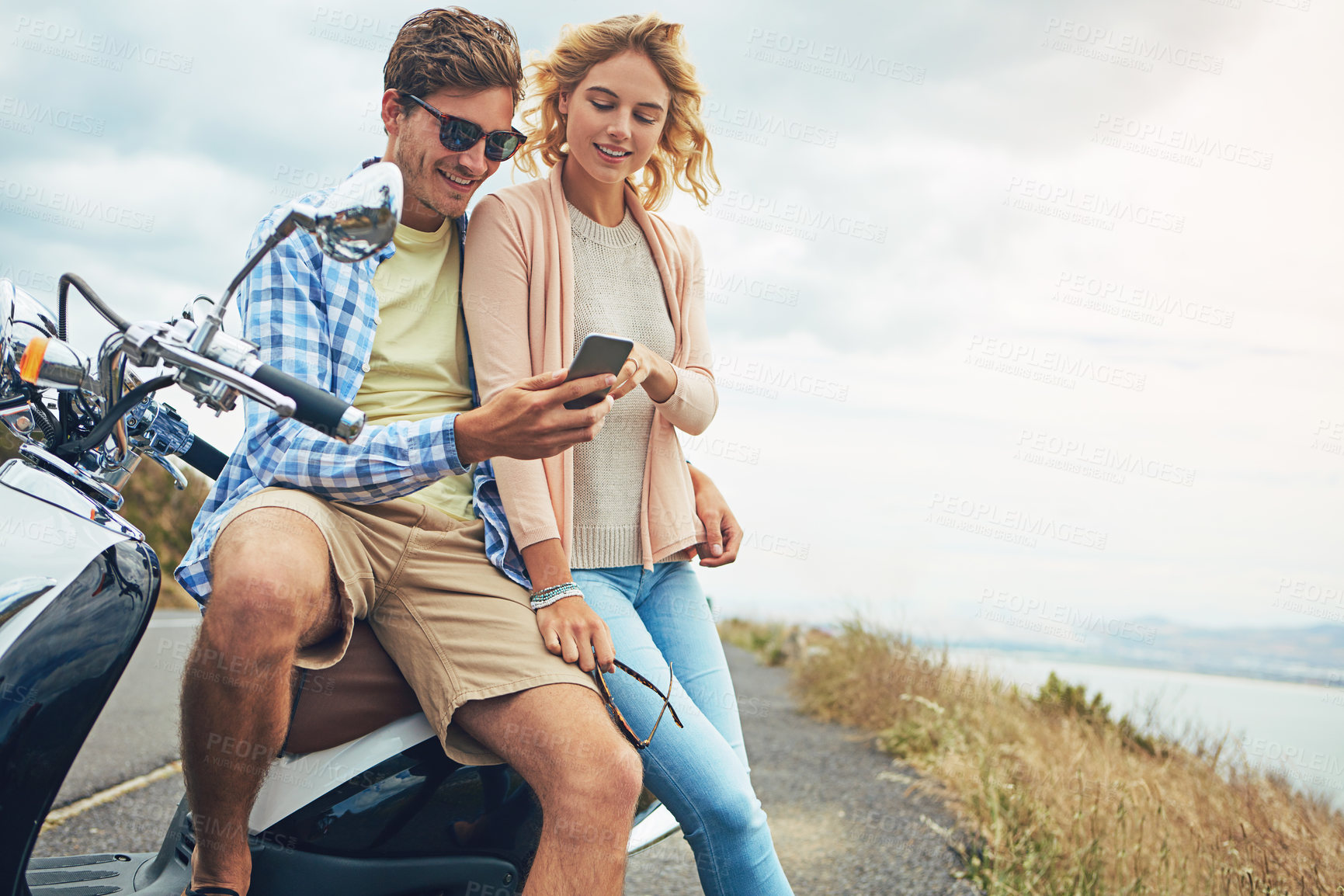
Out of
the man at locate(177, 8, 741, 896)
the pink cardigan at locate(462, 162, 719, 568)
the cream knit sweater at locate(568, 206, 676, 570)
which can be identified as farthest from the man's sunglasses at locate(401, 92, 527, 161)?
the cream knit sweater at locate(568, 206, 676, 570)

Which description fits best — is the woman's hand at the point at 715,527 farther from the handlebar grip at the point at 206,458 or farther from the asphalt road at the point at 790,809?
the asphalt road at the point at 790,809

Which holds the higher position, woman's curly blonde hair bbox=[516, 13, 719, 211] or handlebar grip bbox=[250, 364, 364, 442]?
woman's curly blonde hair bbox=[516, 13, 719, 211]

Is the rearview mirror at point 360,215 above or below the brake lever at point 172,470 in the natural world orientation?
above

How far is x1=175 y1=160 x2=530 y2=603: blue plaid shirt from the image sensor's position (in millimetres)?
1467

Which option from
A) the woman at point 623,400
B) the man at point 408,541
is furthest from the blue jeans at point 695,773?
the man at point 408,541

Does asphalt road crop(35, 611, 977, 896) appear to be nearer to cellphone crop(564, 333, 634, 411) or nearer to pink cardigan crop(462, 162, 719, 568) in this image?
pink cardigan crop(462, 162, 719, 568)

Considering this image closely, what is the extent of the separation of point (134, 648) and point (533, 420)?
635 mm

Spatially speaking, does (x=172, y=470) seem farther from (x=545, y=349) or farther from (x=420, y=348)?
(x=545, y=349)

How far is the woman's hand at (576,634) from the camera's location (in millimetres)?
1531

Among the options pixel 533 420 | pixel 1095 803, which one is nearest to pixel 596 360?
pixel 533 420

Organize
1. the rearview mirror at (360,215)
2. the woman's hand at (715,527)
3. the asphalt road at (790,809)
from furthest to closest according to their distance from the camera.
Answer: the asphalt road at (790,809) < the woman's hand at (715,527) < the rearview mirror at (360,215)

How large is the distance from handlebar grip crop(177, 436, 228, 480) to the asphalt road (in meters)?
1.11

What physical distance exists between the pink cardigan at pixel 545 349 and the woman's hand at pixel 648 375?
0.08 feet

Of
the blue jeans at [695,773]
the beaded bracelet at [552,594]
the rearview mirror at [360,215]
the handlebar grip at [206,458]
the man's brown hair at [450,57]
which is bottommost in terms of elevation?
the blue jeans at [695,773]
